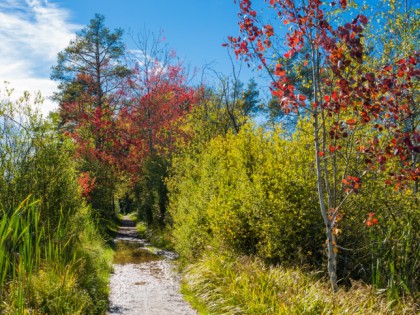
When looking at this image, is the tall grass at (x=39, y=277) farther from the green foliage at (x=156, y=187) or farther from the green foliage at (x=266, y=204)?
the green foliage at (x=156, y=187)

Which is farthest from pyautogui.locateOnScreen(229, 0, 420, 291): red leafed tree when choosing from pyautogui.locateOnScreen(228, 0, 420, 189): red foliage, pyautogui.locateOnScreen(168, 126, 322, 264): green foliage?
pyautogui.locateOnScreen(168, 126, 322, 264): green foliage

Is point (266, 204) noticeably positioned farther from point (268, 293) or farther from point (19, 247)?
point (19, 247)

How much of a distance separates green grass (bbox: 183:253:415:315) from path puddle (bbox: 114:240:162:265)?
4.66 metres

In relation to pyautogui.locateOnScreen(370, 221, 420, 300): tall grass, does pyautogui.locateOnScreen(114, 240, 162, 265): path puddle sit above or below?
below

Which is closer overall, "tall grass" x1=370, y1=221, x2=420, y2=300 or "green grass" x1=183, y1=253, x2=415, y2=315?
"green grass" x1=183, y1=253, x2=415, y2=315

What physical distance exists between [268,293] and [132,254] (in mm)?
9273

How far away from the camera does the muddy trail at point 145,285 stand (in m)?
7.77

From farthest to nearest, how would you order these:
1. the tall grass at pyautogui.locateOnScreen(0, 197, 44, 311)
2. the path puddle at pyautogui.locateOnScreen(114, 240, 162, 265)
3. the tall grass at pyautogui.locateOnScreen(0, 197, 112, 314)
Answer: the path puddle at pyautogui.locateOnScreen(114, 240, 162, 265) → the tall grass at pyautogui.locateOnScreen(0, 197, 112, 314) → the tall grass at pyautogui.locateOnScreen(0, 197, 44, 311)

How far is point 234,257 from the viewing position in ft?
28.9

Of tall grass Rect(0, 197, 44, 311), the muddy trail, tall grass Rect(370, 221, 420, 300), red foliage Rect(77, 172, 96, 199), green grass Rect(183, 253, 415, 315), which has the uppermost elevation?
red foliage Rect(77, 172, 96, 199)

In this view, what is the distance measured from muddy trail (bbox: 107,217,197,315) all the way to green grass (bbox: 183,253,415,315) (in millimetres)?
450

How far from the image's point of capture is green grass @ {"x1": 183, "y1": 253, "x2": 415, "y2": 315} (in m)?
5.64

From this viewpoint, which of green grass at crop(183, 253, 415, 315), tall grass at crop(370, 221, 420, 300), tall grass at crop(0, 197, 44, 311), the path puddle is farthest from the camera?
the path puddle

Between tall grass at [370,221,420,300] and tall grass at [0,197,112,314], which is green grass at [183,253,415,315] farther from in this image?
tall grass at [0,197,112,314]
